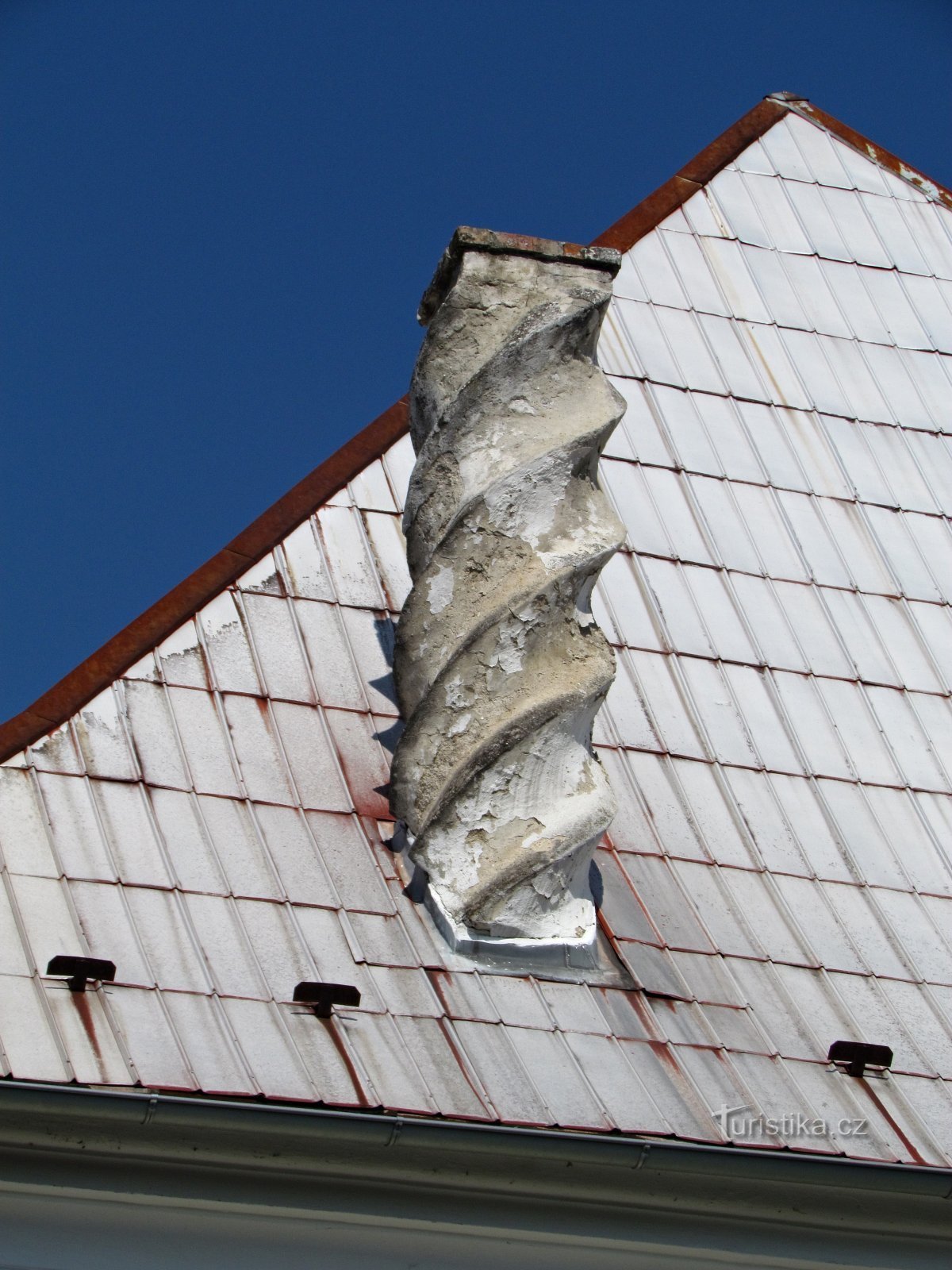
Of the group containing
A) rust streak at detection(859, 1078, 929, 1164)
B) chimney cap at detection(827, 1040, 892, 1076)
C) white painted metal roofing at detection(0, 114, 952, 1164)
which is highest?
white painted metal roofing at detection(0, 114, 952, 1164)

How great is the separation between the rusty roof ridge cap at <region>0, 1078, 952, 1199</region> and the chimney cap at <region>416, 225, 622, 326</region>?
3332 mm

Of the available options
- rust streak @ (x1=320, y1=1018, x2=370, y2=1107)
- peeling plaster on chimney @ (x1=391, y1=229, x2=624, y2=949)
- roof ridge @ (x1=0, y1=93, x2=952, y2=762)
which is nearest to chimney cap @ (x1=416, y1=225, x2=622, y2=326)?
peeling plaster on chimney @ (x1=391, y1=229, x2=624, y2=949)

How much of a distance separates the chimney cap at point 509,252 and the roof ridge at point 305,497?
1.19m

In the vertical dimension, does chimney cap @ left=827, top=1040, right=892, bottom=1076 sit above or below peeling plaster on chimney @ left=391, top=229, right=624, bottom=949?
below

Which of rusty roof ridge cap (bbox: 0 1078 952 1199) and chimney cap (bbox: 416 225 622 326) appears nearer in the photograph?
rusty roof ridge cap (bbox: 0 1078 952 1199)

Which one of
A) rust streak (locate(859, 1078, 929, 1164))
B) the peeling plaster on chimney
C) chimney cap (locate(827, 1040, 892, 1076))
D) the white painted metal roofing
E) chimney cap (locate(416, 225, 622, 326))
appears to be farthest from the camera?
chimney cap (locate(416, 225, 622, 326))

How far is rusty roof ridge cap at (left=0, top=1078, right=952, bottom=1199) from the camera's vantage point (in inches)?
239

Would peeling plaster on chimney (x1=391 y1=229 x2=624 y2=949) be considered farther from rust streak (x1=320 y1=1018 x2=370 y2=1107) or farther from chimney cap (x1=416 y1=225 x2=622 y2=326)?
rust streak (x1=320 y1=1018 x2=370 y2=1107)

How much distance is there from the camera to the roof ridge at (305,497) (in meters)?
7.83

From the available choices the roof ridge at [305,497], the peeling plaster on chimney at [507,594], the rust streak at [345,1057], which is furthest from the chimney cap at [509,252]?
the rust streak at [345,1057]

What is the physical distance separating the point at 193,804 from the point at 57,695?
690mm

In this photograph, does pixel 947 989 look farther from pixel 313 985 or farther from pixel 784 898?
pixel 313 985

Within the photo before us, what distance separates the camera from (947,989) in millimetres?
7895

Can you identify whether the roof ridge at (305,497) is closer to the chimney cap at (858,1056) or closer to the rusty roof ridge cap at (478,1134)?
the rusty roof ridge cap at (478,1134)
